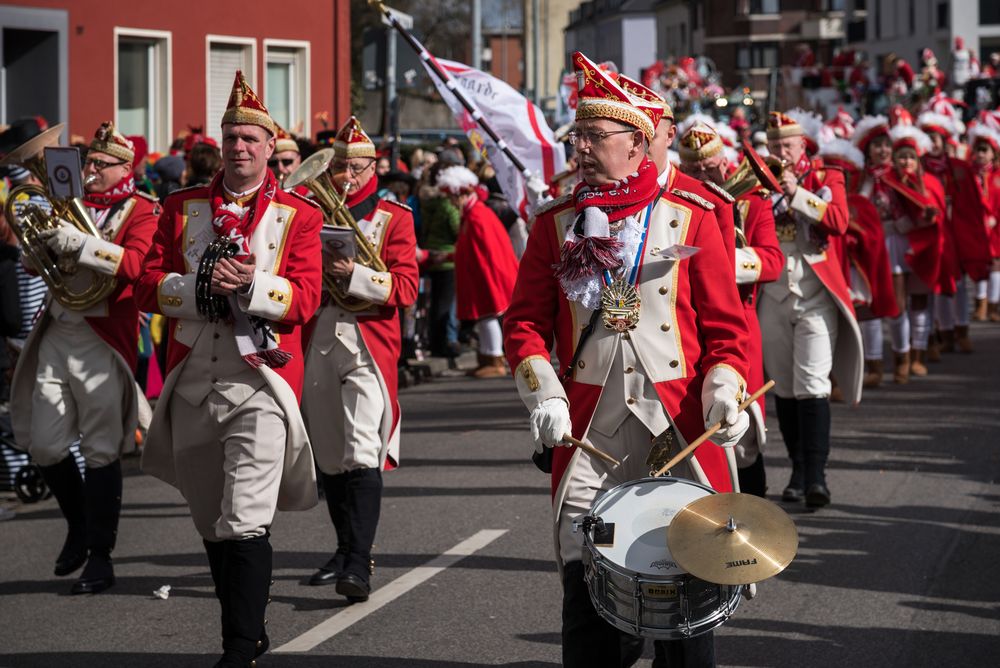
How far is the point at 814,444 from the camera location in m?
8.91

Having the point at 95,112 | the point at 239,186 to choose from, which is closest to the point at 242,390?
the point at 239,186

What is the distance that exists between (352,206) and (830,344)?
2.98 meters

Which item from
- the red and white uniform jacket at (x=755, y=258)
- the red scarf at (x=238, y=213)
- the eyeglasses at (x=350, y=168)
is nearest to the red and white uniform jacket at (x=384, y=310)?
the eyeglasses at (x=350, y=168)

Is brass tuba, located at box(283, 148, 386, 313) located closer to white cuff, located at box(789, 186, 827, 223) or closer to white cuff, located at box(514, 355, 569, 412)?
white cuff, located at box(789, 186, 827, 223)

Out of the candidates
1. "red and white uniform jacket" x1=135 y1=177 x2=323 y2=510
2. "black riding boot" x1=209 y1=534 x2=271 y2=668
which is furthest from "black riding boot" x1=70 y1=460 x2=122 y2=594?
"black riding boot" x1=209 y1=534 x2=271 y2=668

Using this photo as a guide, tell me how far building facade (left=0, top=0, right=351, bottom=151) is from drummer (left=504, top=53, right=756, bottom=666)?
1515cm

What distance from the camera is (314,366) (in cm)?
759

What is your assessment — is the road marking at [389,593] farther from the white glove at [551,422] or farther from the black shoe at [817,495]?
the white glove at [551,422]

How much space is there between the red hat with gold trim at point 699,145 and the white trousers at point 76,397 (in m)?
2.66

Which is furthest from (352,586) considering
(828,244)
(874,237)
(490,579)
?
(874,237)

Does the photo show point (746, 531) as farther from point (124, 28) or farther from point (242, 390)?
point (124, 28)

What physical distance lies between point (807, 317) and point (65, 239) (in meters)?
3.99

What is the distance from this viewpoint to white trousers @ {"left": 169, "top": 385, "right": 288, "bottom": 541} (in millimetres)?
5953

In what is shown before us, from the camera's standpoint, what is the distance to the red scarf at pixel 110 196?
25.3 feet
